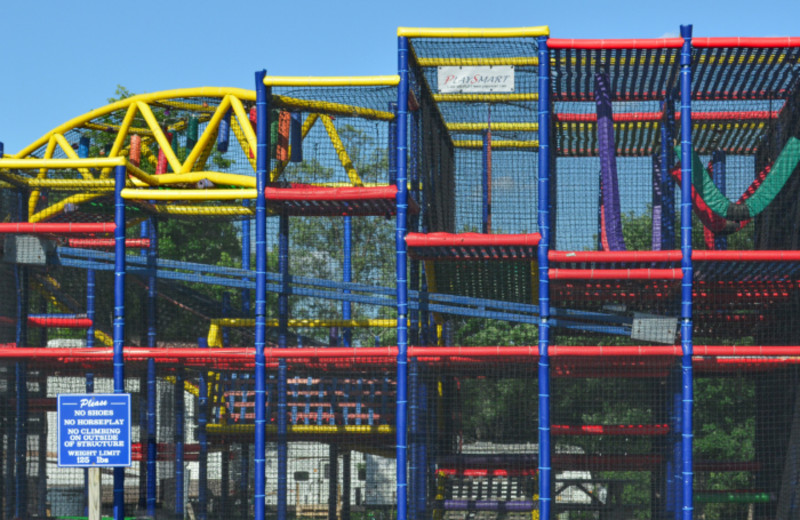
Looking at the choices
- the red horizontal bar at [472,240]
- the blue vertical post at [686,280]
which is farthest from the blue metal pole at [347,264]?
the blue vertical post at [686,280]

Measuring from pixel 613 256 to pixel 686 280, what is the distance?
919 millimetres

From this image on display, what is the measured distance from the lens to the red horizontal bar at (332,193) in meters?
12.1

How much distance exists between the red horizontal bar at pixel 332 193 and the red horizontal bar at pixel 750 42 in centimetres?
412

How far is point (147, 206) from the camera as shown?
13.9m

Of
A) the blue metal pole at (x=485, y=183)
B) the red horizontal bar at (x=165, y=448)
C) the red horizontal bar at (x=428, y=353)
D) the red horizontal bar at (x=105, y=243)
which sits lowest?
the red horizontal bar at (x=165, y=448)

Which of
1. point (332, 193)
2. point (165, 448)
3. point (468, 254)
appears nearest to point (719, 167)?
point (468, 254)

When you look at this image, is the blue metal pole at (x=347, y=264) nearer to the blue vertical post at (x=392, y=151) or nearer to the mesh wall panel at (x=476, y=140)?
the mesh wall panel at (x=476, y=140)

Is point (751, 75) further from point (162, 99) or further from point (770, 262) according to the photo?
point (162, 99)

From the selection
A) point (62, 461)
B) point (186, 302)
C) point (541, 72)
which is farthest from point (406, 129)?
point (186, 302)

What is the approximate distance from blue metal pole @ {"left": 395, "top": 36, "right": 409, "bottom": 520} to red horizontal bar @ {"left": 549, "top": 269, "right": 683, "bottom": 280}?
1.78m

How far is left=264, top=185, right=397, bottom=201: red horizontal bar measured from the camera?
1205cm

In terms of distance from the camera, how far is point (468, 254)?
1252 centimetres

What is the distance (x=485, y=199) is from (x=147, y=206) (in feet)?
18.5

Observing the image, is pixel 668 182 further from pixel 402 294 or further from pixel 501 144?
pixel 501 144
